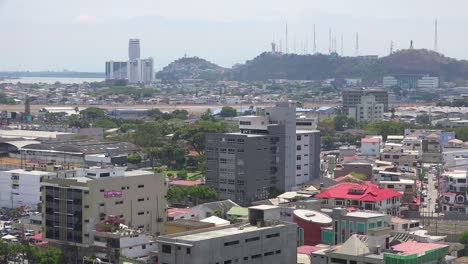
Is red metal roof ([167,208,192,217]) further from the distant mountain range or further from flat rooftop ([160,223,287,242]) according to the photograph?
the distant mountain range

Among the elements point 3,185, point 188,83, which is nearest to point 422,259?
point 3,185

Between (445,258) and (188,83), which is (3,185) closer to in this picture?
(445,258)

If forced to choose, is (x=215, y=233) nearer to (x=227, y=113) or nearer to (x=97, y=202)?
(x=97, y=202)

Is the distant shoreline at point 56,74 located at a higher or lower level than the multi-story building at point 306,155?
higher

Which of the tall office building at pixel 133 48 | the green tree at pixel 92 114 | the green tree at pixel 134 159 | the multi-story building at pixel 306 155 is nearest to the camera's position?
the multi-story building at pixel 306 155

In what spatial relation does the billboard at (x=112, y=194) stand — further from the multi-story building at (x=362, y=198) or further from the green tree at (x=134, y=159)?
the green tree at (x=134, y=159)

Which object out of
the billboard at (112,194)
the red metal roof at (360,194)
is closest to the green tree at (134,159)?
the red metal roof at (360,194)

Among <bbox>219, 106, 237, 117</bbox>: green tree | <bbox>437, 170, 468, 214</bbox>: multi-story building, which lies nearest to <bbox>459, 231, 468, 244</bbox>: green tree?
<bbox>437, 170, 468, 214</bbox>: multi-story building
